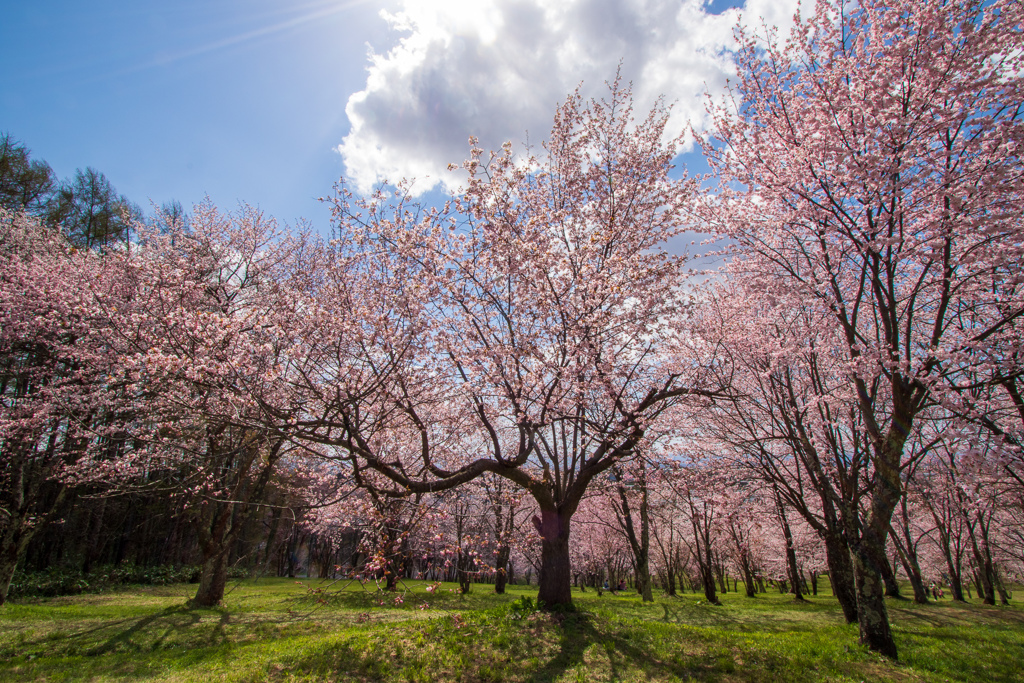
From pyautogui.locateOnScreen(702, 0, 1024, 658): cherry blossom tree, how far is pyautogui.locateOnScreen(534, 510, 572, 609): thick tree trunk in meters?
5.23

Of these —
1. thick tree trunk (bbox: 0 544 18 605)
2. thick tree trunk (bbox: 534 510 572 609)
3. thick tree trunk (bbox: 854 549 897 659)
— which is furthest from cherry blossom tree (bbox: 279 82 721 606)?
thick tree trunk (bbox: 0 544 18 605)

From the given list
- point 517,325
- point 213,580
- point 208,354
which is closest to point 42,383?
point 213,580

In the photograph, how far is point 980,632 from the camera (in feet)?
33.3

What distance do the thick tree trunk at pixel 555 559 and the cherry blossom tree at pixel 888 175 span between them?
206 inches

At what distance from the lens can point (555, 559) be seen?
9.45 meters

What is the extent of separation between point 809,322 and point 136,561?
3433 centimetres

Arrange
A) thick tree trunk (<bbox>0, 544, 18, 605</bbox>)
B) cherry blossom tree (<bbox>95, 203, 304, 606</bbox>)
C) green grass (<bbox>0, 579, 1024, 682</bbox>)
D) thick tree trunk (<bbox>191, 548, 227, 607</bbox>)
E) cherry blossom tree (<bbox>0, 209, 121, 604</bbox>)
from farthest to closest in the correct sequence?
thick tree trunk (<bbox>191, 548, 227, 607</bbox>), cherry blossom tree (<bbox>0, 209, 121, 604</bbox>), thick tree trunk (<bbox>0, 544, 18, 605</bbox>), green grass (<bbox>0, 579, 1024, 682</bbox>), cherry blossom tree (<bbox>95, 203, 304, 606</bbox>)

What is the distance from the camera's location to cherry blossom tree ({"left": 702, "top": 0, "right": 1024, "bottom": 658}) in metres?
5.98

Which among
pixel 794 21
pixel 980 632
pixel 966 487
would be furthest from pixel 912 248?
pixel 980 632

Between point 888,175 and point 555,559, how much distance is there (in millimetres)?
8932

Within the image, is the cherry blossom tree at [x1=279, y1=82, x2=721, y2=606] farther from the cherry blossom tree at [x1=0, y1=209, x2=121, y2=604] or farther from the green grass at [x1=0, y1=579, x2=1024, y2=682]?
the cherry blossom tree at [x1=0, y1=209, x2=121, y2=604]

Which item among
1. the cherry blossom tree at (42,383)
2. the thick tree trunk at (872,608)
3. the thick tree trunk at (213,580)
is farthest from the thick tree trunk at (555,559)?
the cherry blossom tree at (42,383)

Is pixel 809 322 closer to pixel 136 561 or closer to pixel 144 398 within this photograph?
pixel 144 398

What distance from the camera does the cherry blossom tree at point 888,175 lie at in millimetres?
5984
